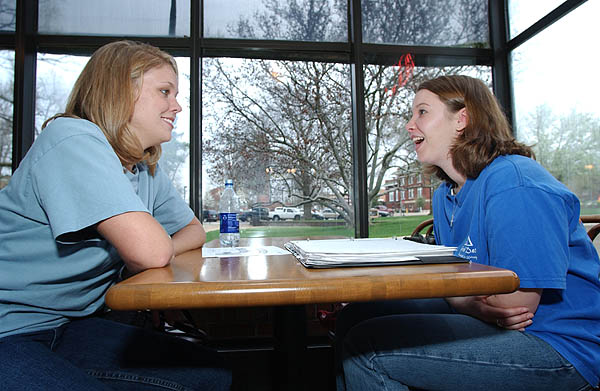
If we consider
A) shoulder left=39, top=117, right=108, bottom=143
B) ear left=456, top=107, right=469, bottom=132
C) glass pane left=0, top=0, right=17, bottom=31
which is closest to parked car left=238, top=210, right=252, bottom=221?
ear left=456, top=107, right=469, bottom=132

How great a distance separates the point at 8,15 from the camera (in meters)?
2.42

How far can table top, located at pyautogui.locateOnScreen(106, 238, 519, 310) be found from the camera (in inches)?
21.3

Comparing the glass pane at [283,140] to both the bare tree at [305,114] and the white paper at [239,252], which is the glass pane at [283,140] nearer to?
the bare tree at [305,114]

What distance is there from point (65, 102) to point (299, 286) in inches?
102

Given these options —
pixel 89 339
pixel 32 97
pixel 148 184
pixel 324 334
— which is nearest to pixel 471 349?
pixel 89 339

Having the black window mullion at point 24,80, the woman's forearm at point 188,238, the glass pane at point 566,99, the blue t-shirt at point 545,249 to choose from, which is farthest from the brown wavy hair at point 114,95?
the glass pane at point 566,99

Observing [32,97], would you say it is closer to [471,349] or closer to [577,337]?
[471,349]

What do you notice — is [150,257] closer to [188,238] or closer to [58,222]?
[58,222]

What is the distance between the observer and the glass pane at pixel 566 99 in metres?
2.19

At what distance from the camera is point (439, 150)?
130 cm

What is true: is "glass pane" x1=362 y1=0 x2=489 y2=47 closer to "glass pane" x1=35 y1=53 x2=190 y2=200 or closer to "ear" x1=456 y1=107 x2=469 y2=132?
"glass pane" x1=35 y1=53 x2=190 y2=200

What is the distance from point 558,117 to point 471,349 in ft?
7.10

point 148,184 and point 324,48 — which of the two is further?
point 324,48

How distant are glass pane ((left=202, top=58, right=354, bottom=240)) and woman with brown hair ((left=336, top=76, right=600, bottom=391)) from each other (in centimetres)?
163
